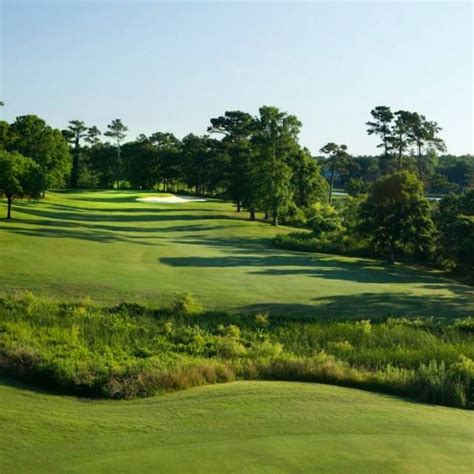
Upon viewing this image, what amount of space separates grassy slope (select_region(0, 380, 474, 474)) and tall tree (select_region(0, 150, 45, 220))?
38.2m

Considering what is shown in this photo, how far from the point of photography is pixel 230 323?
19.6 metres

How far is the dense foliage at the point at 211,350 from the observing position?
1119 cm

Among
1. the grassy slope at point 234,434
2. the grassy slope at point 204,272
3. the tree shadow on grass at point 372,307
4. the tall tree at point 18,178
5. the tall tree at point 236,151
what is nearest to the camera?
the grassy slope at point 234,434

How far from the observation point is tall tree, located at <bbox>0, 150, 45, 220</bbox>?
45219mm

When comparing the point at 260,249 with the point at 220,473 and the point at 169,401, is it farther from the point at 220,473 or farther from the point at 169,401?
the point at 220,473

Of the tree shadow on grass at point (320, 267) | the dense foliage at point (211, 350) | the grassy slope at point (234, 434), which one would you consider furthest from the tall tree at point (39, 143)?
the grassy slope at point (234, 434)

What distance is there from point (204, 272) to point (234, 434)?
2185cm

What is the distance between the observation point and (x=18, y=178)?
4762cm

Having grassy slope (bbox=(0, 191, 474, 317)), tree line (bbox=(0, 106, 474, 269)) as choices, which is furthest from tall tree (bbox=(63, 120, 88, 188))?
grassy slope (bbox=(0, 191, 474, 317))

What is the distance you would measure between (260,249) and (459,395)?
34505 mm

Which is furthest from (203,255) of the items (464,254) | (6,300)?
(6,300)

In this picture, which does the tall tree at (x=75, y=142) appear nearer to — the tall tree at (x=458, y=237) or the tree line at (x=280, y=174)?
the tree line at (x=280, y=174)

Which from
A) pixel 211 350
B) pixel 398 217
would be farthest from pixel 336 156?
pixel 211 350

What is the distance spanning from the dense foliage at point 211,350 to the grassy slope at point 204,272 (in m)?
2.76
